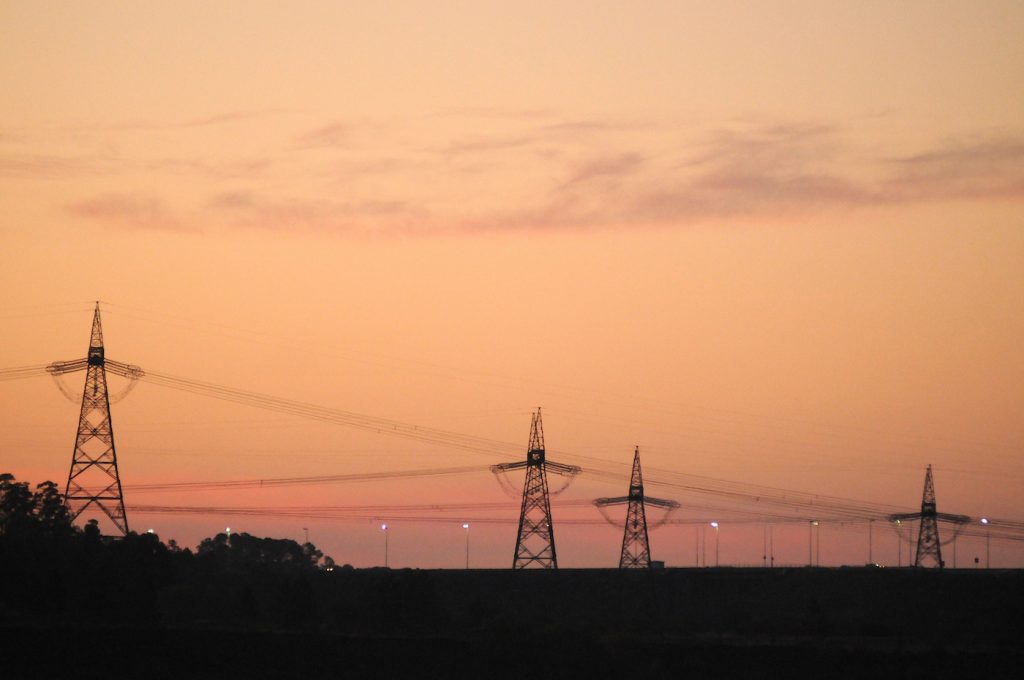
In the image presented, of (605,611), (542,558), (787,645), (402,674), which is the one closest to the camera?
(402,674)

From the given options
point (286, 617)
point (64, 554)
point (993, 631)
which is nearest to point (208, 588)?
point (64, 554)

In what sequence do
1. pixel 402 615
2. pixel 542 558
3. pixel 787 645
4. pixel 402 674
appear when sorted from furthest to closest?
1. pixel 542 558
2. pixel 402 615
3. pixel 787 645
4. pixel 402 674

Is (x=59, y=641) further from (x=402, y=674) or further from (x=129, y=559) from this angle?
(x=129, y=559)

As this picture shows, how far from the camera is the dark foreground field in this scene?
A: 11581cm

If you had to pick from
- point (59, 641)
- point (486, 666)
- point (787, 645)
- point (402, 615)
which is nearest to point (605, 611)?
point (402, 615)

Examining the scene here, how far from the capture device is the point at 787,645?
431 ft

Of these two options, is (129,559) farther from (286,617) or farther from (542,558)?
(542,558)

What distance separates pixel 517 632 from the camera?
422ft

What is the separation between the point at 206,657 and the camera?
383 feet

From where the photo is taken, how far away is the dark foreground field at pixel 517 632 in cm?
11581

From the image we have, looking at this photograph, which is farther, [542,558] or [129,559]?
[542,558]

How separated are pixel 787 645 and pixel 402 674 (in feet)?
123

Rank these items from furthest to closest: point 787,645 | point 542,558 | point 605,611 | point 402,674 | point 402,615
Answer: point 605,611 → point 542,558 → point 402,615 → point 787,645 → point 402,674

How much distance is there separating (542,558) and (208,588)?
51.6 meters
